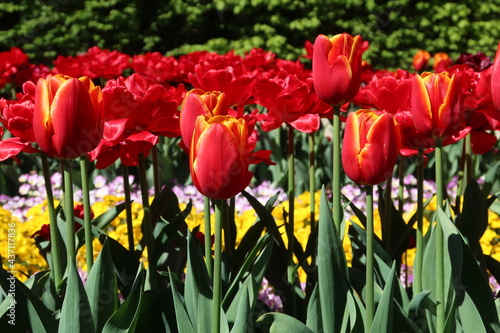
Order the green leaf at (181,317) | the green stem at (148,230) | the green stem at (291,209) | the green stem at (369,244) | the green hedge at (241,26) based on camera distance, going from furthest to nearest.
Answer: the green hedge at (241,26) → the green stem at (291,209) → the green stem at (148,230) → the green leaf at (181,317) → the green stem at (369,244)

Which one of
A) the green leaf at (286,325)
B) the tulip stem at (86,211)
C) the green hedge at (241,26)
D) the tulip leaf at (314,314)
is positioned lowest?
the green hedge at (241,26)


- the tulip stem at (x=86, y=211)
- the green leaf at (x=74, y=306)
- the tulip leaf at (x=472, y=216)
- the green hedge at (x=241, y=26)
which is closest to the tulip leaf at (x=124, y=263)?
the tulip stem at (x=86, y=211)

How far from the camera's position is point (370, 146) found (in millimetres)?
1181

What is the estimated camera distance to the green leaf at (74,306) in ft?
4.13

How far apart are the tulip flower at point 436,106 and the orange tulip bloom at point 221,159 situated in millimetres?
416

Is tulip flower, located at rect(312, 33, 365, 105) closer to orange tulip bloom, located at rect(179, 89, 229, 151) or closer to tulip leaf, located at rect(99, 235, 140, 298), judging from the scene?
orange tulip bloom, located at rect(179, 89, 229, 151)

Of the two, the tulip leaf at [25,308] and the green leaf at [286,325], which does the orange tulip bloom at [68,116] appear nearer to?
the tulip leaf at [25,308]

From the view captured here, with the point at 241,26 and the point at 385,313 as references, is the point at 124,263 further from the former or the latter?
the point at 241,26

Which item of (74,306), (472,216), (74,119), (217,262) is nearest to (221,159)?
(217,262)

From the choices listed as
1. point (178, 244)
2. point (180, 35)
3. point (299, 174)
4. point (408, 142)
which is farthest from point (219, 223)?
point (180, 35)

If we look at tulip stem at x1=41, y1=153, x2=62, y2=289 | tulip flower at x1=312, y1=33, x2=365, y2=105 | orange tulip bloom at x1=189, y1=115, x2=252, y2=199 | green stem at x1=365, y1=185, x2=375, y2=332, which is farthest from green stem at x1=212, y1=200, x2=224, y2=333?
tulip stem at x1=41, y1=153, x2=62, y2=289

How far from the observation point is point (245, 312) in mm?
1221

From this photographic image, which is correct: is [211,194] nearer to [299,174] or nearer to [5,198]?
[299,174]

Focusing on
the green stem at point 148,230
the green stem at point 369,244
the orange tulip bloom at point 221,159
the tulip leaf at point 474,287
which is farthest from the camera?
the green stem at point 148,230
